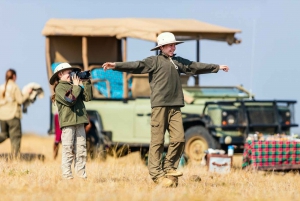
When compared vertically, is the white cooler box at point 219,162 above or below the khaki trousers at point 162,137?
below

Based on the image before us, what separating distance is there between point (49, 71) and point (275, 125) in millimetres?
5238

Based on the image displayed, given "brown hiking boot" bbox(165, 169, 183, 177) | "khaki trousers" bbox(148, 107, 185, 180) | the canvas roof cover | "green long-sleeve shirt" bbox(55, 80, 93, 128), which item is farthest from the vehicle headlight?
"green long-sleeve shirt" bbox(55, 80, 93, 128)

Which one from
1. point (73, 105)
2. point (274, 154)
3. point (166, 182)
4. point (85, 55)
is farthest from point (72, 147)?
point (85, 55)

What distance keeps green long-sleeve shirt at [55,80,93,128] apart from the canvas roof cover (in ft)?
21.4

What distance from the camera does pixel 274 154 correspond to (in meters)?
15.4

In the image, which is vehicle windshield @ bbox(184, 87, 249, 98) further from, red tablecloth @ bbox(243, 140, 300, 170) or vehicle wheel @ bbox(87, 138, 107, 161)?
red tablecloth @ bbox(243, 140, 300, 170)

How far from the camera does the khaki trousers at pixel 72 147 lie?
11.5 m

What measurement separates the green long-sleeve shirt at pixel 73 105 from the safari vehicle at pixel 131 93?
5260 millimetres

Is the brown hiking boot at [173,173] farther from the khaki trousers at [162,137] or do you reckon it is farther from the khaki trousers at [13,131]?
the khaki trousers at [13,131]

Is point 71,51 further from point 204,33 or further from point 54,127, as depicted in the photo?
point 204,33

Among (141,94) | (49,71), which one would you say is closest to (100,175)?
(141,94)

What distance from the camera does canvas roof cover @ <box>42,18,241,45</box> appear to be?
18.3 metres

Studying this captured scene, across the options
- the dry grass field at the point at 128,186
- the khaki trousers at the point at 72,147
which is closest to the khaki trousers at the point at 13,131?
the dry grass field at the point at 128,186

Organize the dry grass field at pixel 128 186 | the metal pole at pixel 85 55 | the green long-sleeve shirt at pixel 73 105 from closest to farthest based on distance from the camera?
the dry grass field at pixel 128 186 < the green long-sleeve shirt at pixel 73 105 < the metal pole at pixel 85 55
